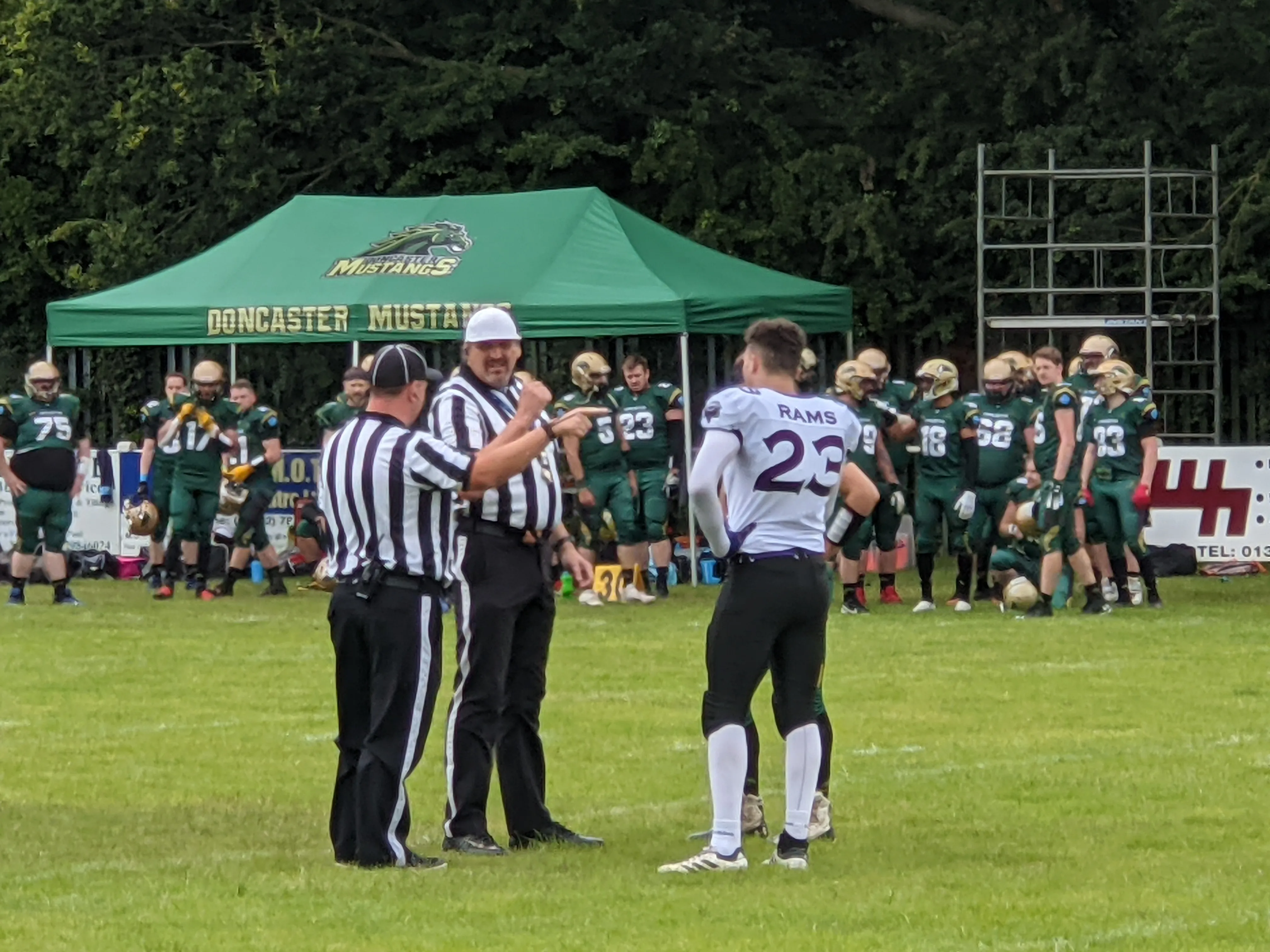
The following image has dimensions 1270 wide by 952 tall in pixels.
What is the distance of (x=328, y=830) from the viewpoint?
27.4 ft

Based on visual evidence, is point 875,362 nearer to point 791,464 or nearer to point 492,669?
point 492,669

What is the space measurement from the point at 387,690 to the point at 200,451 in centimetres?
1160

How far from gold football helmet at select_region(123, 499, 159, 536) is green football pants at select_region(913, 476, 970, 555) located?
6.35m

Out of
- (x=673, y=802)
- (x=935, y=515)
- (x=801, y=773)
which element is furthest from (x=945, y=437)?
(x=801, y=773)


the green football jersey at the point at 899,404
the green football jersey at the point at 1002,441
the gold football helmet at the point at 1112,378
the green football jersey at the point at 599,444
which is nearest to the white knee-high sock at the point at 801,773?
the gold football helmet at the point at 1112,378

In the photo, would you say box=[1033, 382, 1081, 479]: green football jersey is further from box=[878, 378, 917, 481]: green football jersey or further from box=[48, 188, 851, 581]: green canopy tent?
box=[48, 188, 851, 581]: green canopy tent

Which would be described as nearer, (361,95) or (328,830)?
(328,830)

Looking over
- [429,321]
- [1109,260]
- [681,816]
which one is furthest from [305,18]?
[681,816]

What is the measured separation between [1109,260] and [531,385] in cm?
1783

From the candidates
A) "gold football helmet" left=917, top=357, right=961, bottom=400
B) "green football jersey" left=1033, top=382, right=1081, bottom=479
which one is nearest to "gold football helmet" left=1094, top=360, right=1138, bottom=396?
"green football jersey" left=1033, top=382, right=1081, bottom=479

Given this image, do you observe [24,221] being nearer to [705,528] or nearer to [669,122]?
[669,122]

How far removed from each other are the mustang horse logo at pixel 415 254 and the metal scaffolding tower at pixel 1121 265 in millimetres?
4864

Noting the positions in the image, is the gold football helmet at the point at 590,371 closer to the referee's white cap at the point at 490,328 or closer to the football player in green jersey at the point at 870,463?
the football player in green jersey at the point at 870,463

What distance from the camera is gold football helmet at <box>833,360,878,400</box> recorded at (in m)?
17.2
